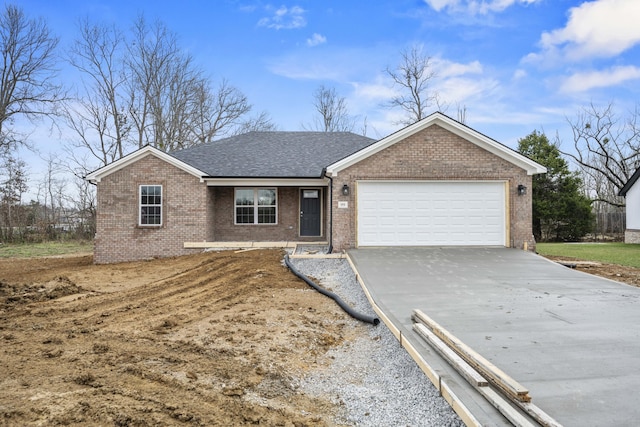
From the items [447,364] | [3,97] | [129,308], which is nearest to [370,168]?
[129,308]

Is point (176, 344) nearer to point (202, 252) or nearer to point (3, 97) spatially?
point (202, 252)

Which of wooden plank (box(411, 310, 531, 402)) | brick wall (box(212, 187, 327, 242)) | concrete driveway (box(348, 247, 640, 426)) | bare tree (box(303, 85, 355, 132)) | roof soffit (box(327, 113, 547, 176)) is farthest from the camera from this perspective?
bare tree (box(303, 85, 355, 132))

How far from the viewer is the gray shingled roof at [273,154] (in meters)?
14.6

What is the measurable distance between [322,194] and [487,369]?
1222cm

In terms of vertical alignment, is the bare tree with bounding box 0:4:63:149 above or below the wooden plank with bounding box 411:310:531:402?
above

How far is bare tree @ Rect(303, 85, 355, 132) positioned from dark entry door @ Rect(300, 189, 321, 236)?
1827cm

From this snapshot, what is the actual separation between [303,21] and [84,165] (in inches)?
718

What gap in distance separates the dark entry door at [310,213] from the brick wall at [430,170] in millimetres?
3640

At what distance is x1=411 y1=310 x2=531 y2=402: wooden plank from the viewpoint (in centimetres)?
289

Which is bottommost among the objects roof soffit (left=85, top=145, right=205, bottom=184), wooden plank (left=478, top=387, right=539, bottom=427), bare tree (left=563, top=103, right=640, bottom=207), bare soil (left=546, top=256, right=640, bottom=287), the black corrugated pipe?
the black corrugated pipe

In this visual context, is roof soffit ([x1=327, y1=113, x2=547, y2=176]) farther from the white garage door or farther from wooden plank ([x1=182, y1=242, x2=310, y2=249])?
wooden plank ([x1=182, y1=242, x2=310, y2=249])

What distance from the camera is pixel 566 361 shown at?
379 centimetres

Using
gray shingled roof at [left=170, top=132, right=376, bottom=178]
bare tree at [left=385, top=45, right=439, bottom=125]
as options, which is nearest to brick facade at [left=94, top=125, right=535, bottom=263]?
gray shingled roof at [left=170, top=132, right=376, bottom=178]

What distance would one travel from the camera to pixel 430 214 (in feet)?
39.0
